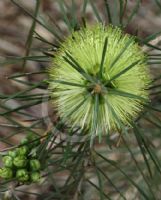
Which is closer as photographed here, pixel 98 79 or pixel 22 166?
pixel 98 79

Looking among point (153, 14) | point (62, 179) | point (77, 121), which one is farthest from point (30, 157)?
point (153, 14)

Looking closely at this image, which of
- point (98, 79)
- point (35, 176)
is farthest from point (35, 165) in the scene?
point (98, 79)

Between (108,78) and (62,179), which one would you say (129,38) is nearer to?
(108,78)

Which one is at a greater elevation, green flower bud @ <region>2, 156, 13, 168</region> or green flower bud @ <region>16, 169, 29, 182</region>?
green flower bud @ <region>2, 156, 13, 168</region>

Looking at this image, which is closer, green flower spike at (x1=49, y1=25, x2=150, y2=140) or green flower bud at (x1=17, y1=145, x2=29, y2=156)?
green flower spike at (x1=49, y1=25, x2=150, y2=140)

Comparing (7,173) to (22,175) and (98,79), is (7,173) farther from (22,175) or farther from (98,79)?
(98,79)

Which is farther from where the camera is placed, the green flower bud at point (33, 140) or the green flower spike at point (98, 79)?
the green flower bud at point (33, 140)
